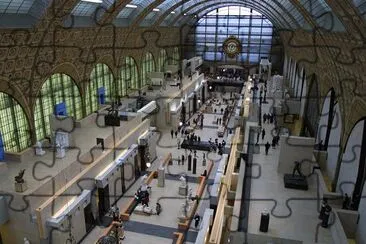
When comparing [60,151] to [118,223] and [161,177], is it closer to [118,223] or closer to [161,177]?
[118,223]

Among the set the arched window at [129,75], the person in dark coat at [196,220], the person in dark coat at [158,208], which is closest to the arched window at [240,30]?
the arched window at [129,75]

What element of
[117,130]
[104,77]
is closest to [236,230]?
[117,130]

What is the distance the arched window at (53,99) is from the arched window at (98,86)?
0.73 metres

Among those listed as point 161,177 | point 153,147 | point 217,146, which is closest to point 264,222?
point 161,177

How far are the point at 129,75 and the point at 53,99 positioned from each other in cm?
645

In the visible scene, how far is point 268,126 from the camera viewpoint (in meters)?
12.3

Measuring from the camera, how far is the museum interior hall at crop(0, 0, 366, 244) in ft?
20.9

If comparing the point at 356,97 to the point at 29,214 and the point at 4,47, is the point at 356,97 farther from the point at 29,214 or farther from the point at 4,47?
the point at 4,47

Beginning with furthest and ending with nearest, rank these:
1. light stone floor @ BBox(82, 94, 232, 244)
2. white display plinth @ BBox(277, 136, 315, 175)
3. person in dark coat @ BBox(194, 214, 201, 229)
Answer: person in dark coat @ BBox(194, 214, 201, 229)
light stone floor @ BBox(82, 94, 232, 244)
white display plinth @ BBox(277, 136, 315, 175)

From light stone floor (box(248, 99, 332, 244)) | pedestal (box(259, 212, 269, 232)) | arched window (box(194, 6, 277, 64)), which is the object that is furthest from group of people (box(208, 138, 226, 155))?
arched window (box(194, 6, 277, 64))

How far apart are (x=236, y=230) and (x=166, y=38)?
16151 millimetres

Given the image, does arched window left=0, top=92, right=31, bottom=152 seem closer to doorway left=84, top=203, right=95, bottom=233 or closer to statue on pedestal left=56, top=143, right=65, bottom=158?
statue on pedestal left=56, top=143, right=65, bottom=158

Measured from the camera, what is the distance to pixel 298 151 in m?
7.81

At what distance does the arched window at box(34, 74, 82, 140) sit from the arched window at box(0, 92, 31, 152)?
61 centimetres
